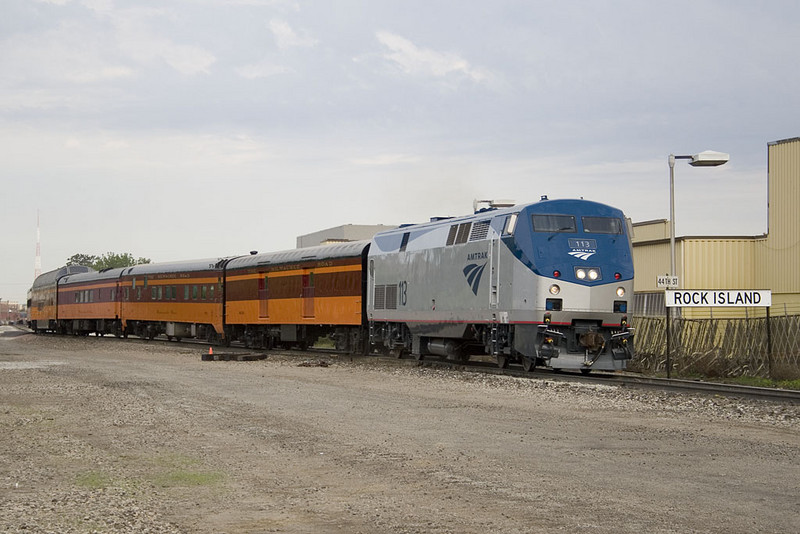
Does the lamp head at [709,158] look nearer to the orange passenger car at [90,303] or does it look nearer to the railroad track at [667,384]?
the railroad track at [667,384]

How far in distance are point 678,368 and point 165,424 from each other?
51.1 feet

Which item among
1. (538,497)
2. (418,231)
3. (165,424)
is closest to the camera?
(538,497)

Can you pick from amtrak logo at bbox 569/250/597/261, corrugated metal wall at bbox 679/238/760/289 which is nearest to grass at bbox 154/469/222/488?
amtrak logo at bbox 569/250/597/261

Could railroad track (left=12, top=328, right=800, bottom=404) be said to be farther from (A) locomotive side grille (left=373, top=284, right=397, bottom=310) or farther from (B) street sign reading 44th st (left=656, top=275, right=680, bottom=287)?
(B) street sign reading 44th st (left=656, top=275, right=680, bottom=287)

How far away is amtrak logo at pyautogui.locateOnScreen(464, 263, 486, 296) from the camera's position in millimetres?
24859

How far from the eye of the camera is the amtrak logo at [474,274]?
24859mm

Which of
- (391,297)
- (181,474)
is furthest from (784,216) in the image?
(181,474)

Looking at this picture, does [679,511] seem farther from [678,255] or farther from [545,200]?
[678,255]

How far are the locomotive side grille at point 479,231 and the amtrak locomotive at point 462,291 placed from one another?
3 centimetres

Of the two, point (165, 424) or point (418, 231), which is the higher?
point (418, 231)

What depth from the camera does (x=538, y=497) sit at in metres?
9.27

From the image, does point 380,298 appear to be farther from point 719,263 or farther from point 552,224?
point 719,263

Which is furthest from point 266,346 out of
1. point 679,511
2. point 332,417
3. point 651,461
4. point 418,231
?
point 679,511

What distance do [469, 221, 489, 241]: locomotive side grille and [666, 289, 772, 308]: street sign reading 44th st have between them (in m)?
4.69
